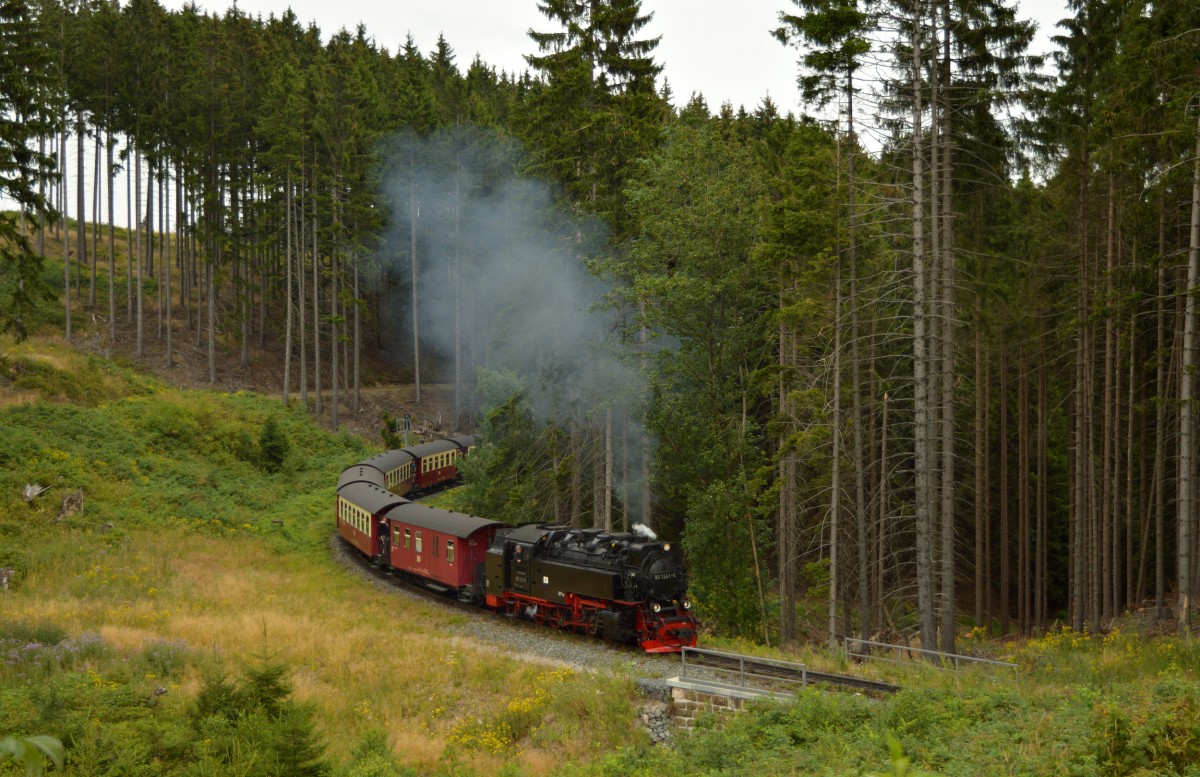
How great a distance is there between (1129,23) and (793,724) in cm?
1758

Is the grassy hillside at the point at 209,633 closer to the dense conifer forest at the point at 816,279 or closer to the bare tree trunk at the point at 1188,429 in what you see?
the dense conifer forest at the point at 816,279

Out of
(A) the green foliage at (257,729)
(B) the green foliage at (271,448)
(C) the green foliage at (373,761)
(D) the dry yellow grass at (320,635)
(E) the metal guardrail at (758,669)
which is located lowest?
(D) the dry yellow grass at (320,635)

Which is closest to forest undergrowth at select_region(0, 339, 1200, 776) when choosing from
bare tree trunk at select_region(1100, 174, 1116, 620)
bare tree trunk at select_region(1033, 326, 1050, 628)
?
bare tree trunk at select_region(1100, 174, 1116, 620)

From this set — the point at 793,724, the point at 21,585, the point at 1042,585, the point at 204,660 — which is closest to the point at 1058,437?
the point at 1042,585

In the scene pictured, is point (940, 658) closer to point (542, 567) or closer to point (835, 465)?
point (835, 465)

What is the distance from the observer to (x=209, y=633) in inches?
785

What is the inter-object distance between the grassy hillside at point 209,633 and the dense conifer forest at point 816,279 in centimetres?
647

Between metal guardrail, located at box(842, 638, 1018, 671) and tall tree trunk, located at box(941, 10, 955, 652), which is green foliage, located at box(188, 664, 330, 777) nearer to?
metal guardrail, located at box(842, 638, 1018, 671)

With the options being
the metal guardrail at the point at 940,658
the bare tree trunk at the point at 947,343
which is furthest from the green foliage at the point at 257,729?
the bare tree trunk at the point at 947,343

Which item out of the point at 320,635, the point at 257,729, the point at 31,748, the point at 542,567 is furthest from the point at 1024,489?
the point at 31,748

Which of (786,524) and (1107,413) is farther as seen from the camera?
(786,524)

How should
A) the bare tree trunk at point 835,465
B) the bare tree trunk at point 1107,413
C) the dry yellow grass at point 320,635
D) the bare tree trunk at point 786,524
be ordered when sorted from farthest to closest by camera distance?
the bare tree trunk at point 1107,413 → the bare tree trunk at point 786,524 → the bare tree trunk at point 835,465 → the dry yellow grass at point 320,635

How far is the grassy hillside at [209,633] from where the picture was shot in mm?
13031

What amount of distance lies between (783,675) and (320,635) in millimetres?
11437
